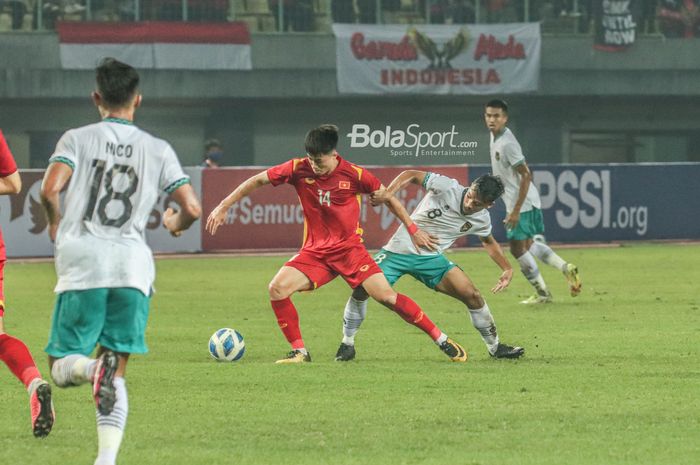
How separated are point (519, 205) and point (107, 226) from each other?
9.76 m

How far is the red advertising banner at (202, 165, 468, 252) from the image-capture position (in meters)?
25.9

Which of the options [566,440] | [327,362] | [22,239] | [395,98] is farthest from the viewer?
[395,98]

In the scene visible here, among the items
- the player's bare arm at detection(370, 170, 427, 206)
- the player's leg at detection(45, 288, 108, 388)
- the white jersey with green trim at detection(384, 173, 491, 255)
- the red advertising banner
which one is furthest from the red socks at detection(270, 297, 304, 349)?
the red advertising banner

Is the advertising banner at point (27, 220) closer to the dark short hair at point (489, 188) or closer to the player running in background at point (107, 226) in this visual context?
the dark short hair at point (489, 188)

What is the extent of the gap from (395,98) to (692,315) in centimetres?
2850

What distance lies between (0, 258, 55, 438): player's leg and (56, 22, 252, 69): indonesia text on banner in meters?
32.8

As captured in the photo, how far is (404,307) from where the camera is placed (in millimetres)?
11023

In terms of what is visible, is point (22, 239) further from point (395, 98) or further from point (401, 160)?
point (395, 98)

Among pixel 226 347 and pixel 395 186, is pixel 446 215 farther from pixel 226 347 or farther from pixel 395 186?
pixel 226 347

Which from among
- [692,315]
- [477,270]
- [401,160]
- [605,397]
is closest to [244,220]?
[401,160]

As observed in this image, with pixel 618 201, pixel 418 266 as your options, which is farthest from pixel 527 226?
pixel 618 201

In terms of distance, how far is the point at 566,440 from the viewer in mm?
7598

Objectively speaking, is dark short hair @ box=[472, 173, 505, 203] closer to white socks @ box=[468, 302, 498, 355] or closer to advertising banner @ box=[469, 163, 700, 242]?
white socks @ box=[468, 302, 498, 355]

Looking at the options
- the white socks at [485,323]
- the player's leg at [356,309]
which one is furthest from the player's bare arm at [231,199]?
the white socks at [485,323]
